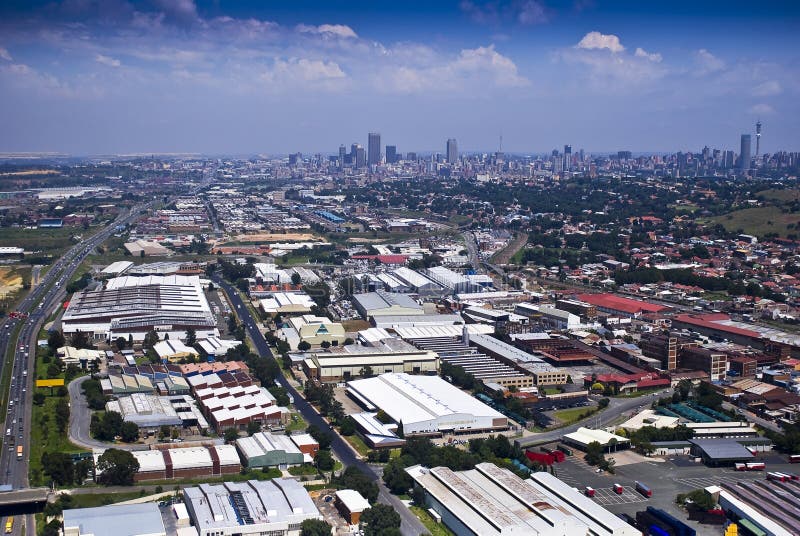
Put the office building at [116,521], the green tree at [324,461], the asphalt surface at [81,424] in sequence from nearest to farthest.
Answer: the office building at [116,521], the green tree at [324,461], the asphalt surface at [81,424]

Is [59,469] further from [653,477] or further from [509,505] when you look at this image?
[653,477]

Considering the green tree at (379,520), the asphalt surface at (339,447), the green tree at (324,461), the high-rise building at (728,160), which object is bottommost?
the asphalt surface at (339,447)

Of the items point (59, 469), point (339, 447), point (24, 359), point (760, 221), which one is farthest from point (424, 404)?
point (760, 221)

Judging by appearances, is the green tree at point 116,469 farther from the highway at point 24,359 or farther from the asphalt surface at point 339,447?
the asphalt surface at point 339,447

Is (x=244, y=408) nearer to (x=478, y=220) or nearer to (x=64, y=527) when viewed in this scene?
(x=64, y=527)

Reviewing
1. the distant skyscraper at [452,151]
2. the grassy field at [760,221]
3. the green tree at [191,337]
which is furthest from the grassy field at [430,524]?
the distant skyscraper at [452,151]

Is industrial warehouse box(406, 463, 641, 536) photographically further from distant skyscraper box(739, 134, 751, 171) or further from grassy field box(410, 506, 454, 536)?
distant skyscraper box(739, 134, 751, 171)

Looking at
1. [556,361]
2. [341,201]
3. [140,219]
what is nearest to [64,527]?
[556,361]

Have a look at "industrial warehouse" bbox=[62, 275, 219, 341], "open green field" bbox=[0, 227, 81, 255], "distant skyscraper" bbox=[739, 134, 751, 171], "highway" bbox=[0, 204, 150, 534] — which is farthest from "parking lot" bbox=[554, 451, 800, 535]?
"distant skyscraper" bbox=[739, 134, 751, 171]
